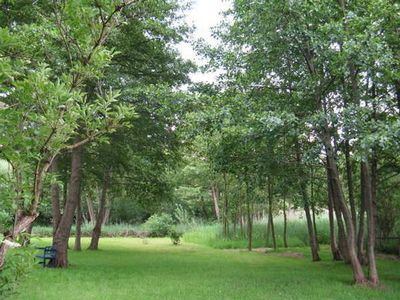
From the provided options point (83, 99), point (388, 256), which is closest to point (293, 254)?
point (388, 256)

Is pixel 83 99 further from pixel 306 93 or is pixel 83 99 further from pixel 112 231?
pixel 112 231

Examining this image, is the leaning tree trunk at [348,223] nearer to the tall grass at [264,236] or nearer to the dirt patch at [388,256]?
the dirt patch at [388,256]

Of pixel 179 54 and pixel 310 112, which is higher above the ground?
pixel 179 54

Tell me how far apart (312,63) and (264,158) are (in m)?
2.43

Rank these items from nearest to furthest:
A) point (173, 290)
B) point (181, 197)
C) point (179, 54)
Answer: point (173, 290)
point (179, 54)
point (181, 197)

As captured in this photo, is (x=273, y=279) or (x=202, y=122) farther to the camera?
(x=273, y=279)

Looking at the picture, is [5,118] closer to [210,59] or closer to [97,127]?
[97,127]

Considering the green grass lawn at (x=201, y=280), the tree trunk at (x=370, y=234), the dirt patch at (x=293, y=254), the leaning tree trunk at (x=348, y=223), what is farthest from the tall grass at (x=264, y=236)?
the leaning tree trunk at (x=348, y=223)

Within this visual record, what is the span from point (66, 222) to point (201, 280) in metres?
5.01

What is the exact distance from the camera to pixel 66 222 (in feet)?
44.1

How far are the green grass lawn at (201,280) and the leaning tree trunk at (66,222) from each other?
451 mm

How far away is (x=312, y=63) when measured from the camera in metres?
10.7

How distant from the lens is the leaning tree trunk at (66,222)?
12.9 m

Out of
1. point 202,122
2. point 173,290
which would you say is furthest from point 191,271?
point 202,122
